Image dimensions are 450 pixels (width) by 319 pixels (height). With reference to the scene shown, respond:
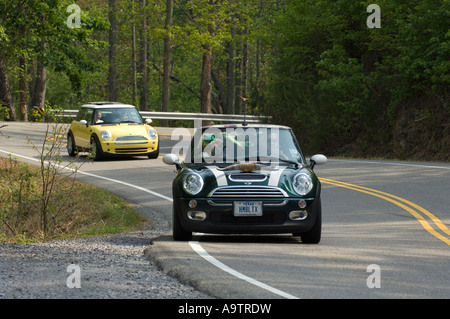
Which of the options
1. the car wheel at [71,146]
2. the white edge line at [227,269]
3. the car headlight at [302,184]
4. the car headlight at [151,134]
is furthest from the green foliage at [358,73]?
the white edge line at [227,269]

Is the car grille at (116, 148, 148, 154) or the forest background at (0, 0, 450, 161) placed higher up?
the forest background at (0, 0, 450, 161)

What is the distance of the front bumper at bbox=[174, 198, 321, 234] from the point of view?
10.4 m

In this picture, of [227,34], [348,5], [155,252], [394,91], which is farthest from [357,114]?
[155,252]

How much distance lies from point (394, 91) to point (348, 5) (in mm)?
4829

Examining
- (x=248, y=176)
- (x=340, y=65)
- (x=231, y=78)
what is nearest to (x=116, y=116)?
(x=340, y=65)

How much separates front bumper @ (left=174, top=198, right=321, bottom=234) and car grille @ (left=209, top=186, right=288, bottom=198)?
0.22 feet

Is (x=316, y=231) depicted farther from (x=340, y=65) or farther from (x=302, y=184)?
(x=340, y=65)

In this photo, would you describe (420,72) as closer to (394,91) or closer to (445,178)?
(394,91)

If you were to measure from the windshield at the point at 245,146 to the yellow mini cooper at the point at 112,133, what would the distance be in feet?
44.3

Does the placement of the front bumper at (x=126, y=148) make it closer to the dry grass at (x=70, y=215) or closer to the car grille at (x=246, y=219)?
the dry grass at (x=70, y=215)

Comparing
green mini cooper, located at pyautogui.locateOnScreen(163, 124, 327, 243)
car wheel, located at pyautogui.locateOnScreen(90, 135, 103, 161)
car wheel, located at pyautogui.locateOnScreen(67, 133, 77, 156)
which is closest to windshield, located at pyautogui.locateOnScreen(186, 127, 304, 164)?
green mini cooper, located at pyautogui.locateOnScreen(163, 124, 327, 243)

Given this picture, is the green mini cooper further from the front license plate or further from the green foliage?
the green foliage

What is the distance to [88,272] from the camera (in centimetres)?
869

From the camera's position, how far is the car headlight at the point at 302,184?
10.6m
